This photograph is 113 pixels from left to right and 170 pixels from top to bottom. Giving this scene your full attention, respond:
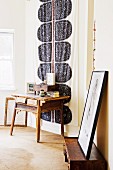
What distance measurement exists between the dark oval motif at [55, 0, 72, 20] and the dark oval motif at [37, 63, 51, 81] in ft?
3.15

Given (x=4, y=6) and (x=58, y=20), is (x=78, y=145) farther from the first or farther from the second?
(x=4, y=6)

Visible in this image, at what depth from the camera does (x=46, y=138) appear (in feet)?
17.2

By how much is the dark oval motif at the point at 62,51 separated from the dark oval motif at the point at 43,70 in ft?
0.89

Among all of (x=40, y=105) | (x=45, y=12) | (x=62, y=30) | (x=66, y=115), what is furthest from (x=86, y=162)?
(x=45, y=12)

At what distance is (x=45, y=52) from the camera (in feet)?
18.6

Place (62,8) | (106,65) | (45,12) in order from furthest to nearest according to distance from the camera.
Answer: (45,12), (62,8), (106,65)

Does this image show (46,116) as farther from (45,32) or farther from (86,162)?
(86,162)

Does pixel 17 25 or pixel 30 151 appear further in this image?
pixel 17 25

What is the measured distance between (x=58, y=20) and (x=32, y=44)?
89cm

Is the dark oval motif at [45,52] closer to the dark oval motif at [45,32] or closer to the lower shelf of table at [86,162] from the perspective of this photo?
the dark oval motif at [45,32]

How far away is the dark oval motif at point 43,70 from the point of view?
5.64 m

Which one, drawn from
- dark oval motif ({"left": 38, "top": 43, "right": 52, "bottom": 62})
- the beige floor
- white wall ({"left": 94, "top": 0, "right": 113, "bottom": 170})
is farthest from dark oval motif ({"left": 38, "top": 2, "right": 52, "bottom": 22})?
white wall ({"left": 94, "top": 0, "right": 113, "bottom": 170})

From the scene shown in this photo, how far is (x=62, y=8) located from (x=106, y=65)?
3.00 metres

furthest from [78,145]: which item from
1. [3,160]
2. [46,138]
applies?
[46,138]
